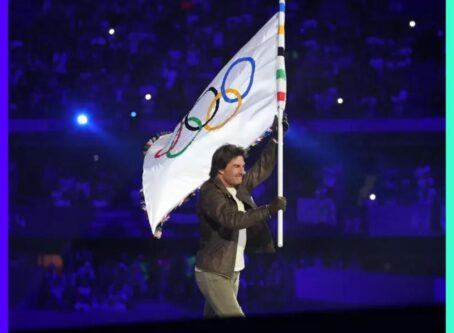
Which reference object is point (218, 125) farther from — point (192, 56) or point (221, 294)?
point (192, 56)

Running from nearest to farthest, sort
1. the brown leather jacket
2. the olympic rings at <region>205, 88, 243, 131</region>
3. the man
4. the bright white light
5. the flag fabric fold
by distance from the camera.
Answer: the brown leather jacket, the man, the flag fabric fold, the olympic rings at <region>205, 88, 243, 131</region>, the bright white light

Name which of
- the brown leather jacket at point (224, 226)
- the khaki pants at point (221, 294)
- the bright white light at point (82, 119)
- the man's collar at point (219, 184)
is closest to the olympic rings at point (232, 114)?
the brown leather jacket at point (224, 226)

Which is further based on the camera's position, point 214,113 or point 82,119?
point 82,119

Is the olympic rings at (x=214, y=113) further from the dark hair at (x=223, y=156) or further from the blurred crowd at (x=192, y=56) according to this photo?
the blurred crowd at (x=192, y=56)

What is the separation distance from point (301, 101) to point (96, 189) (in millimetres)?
3179

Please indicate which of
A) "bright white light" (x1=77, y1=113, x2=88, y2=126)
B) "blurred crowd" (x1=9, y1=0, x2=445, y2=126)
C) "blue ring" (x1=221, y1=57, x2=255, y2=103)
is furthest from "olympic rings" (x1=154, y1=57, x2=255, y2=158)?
"blurred crowd" (x1=9, y1=0, x2=445, y2=126)

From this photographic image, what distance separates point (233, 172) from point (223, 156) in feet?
0.38

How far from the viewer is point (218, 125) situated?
5.59m

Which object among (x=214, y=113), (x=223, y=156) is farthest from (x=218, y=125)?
(x=223, y=156)

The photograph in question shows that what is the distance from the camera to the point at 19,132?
11.3 meters

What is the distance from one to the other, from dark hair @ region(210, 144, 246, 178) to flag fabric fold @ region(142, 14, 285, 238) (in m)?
0.41

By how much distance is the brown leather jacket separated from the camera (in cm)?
475

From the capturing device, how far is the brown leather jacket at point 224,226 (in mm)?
4750

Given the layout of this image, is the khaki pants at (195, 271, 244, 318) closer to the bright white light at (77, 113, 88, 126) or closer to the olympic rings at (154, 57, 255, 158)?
the olympic rings at (154, 57, 255, 158)
